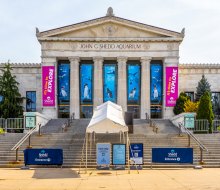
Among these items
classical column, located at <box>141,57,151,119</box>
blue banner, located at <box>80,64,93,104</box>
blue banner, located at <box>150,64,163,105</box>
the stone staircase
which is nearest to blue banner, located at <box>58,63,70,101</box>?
blue banner, located at <box>80,64,93,104</box>

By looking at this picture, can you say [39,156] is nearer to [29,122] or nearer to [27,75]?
[29,122]

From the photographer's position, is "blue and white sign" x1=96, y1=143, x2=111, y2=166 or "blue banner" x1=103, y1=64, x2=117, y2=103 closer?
"blue and white sign" x1=96, y1=143, x2=111, y2=166

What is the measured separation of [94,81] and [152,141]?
2364cm

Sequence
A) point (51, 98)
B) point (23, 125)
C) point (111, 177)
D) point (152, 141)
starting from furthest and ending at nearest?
1. point (51, 98)
2. point (23, 125)
3. point (152, 141)
4. point (111, 177)

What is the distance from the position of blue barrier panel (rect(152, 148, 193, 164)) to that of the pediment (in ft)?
98.9

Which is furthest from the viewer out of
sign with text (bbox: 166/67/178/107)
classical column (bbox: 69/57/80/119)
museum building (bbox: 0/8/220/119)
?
classical column (bbox: 69/57/80/119)

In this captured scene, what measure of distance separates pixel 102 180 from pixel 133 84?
35.1m

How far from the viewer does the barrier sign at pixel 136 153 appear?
22.5m

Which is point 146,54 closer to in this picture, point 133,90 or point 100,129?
point 133,90

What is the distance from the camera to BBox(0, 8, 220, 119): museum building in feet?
167

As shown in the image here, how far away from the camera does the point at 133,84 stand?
2056 inches

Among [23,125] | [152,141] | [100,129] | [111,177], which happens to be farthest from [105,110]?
[23,125]

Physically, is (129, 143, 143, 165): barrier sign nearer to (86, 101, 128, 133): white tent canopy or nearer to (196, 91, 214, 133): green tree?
(86, 101, 128, 133): white tent canopy

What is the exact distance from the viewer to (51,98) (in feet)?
166
